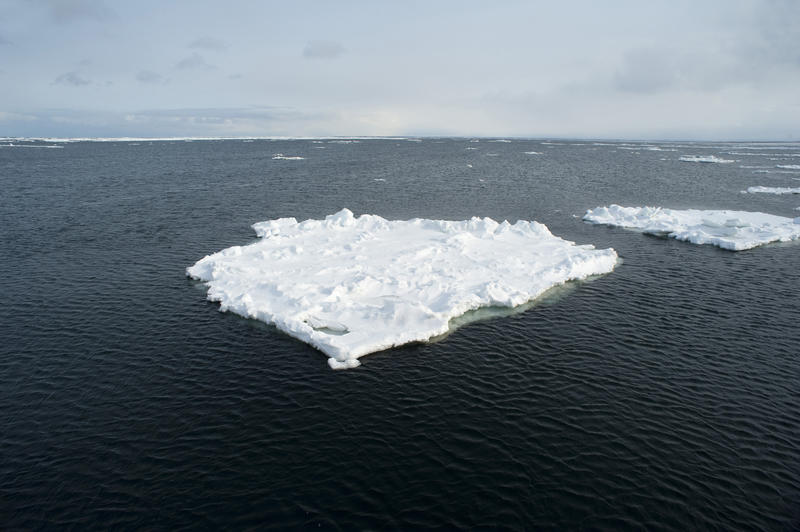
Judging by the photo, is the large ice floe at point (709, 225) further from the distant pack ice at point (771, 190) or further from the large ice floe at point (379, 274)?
the distant pack ice at point (771, 190)

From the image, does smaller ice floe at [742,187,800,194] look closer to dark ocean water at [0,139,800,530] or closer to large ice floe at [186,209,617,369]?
dark ocean water at [0,139,800,530]

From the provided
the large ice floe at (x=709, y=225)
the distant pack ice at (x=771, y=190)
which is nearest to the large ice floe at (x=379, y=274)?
the large ice floe at (x=709, y=225)

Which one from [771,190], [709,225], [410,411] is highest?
[771,190]

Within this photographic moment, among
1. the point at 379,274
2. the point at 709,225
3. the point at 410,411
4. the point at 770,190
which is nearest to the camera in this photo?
the point at 410,411

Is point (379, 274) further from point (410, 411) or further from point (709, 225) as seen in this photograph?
point (709, 225)

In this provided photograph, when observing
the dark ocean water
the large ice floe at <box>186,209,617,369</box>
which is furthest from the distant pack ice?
the large ice floe at <box>186,209,617,369</box>

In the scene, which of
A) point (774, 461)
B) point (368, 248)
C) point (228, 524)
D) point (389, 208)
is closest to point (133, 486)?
point (228, 524)

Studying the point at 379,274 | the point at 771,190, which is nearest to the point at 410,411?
the point at 379,274
